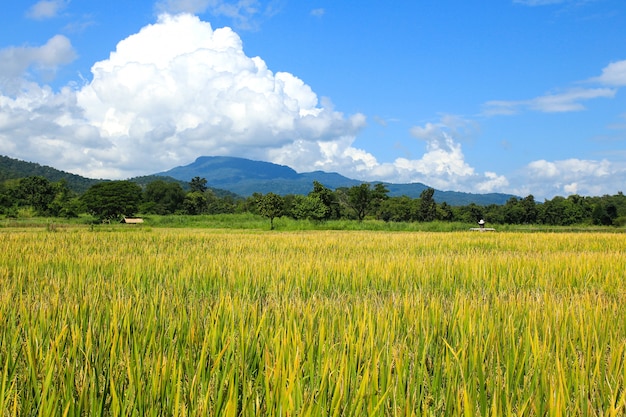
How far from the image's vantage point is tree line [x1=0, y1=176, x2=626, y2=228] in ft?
131

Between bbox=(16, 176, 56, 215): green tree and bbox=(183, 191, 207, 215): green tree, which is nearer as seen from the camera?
bbox=(16, 176, 56, 215): green tree

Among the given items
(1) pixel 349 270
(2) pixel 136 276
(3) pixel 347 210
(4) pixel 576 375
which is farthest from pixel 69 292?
(3) pixel 347 210

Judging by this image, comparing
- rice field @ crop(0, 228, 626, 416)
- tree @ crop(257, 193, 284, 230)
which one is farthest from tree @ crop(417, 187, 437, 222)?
rice field @ crop(0, 228, 626, 416)

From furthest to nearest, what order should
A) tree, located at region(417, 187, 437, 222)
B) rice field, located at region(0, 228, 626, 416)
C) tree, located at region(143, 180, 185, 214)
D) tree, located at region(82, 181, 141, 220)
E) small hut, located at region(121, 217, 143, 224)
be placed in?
tree, located at region(143, 180, 185, 214) → tree, located at region(417, 187, 437, 222) → small hut, located at region(121, 217, 143, 224) → tree, located at region(82, 181, 141, 220) → rice field, located at region(0, 228, 626, 416)

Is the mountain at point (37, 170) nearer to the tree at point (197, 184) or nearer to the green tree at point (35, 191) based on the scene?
the tree at point (197, 184)

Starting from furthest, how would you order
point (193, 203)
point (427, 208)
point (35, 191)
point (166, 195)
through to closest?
point (166, 195) < point (193, 203) < point (427, 208) < point (35, 191)

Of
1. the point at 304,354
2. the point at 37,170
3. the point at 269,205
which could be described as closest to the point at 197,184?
the point at 37,170

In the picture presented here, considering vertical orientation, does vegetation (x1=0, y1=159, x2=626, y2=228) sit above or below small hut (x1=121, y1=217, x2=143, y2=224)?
above

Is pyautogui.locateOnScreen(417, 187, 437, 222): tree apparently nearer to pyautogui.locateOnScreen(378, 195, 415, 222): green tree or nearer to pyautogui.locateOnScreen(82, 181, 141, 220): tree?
pyautogui.locateOnScreen(378, 195, 415, 222): green tree

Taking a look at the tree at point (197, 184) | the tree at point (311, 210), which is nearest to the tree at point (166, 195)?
the tree at point (197, 184)

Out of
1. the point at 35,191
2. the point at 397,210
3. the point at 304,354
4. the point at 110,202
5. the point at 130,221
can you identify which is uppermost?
the point at 35,191

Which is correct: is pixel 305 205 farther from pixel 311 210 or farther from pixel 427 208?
pixel 427 208

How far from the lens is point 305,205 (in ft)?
150

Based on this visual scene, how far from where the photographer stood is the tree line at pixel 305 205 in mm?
39812
